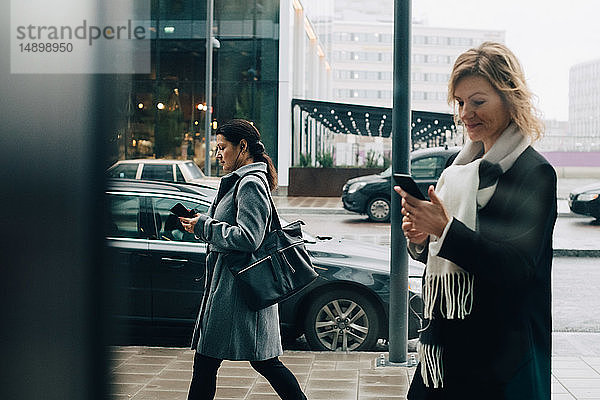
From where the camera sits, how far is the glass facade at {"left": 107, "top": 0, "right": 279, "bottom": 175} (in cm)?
1588

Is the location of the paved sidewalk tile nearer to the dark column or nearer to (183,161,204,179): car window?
the dark column

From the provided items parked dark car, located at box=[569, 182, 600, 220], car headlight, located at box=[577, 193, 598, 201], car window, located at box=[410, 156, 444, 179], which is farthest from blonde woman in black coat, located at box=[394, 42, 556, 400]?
car headlight, located at box=[577, 193, 598, 201]

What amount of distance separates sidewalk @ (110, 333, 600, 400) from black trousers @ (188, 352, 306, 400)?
1.13 meters

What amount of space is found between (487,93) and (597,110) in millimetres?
34828

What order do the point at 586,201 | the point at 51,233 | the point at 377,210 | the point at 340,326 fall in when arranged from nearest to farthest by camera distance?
the point at 51,233 < the point at 340,326 < the point at 377,210 < the point at 586,201

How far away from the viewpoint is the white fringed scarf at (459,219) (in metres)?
1.98

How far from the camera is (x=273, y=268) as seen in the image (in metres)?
3.51

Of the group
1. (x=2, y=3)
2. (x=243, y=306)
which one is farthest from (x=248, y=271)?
(x=2, y=3)

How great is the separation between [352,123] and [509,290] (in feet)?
83.2

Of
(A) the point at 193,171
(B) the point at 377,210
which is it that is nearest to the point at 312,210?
(B) the point at 377,210

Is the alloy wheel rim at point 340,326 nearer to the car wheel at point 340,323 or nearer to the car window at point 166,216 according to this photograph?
the car wheel at point 340,323

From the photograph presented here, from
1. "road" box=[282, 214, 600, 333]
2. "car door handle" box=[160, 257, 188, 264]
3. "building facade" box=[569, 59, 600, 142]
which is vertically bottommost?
"road" box=[282, 214, 600, 333]

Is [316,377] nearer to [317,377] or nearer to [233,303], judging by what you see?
[317,377]

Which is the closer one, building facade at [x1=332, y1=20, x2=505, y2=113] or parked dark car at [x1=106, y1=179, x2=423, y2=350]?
parked dark car at [x1=106, y1=179, x2=423, y2=350]
